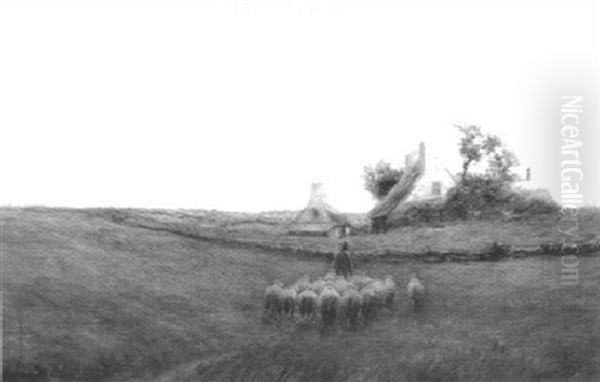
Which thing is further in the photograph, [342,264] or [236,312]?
[342,264]

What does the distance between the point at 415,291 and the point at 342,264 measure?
71 centimetres

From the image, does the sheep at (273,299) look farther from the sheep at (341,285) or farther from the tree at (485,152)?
the tree at (485,152)

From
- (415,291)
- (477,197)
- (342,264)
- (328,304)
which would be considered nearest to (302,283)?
(328,304)

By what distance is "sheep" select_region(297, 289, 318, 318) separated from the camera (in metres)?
9.78

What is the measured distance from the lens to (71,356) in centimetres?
911

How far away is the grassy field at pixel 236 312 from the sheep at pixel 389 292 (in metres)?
0.07

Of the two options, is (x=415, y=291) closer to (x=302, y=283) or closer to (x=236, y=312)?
(x=302, y=283)

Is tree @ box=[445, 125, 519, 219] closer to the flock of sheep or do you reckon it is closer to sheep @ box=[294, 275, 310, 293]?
the flock of sheep

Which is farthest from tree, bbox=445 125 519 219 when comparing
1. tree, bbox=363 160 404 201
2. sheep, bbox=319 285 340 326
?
sheep, bbox=319 285 340 326

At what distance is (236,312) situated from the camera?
968 centimetres

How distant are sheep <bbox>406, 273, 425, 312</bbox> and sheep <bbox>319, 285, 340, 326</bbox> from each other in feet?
2.18

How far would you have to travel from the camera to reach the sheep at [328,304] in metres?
9.80

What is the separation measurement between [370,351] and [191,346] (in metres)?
1.59

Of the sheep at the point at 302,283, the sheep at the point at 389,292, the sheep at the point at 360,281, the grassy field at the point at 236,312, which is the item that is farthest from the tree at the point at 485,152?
the sheep at the point at 302,283
